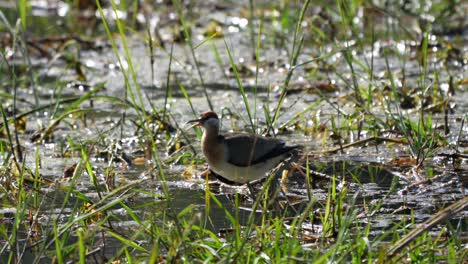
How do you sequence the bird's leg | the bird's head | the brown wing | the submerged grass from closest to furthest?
the submerged grass, the bird's leg, the brown wing, the bird's head

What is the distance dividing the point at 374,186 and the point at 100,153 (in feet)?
6.49

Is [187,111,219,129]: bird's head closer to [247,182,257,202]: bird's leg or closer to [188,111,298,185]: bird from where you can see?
[188,111,298,185]: bird

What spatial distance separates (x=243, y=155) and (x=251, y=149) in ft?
0.21

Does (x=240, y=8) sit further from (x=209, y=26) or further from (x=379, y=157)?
(x=379, y=157)

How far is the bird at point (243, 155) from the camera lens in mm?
6055

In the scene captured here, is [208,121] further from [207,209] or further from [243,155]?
[207,209]

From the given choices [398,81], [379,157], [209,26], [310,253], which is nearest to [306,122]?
[379,157]

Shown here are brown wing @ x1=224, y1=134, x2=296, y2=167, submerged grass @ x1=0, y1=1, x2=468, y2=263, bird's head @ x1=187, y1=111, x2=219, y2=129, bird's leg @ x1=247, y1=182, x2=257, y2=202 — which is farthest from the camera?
bird's head @ x1=187, y1=111, x2=219, y2=129

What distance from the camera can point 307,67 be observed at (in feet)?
30.3

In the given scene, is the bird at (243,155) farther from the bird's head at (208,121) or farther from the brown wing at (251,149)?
the bird's head at (208,121)

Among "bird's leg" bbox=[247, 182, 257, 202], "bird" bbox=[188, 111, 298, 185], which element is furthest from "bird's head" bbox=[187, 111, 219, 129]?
"bird's leg" bbox=[247, 182, 257, 202]

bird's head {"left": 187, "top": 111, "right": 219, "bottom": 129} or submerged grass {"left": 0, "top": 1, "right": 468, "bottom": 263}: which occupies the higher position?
bird's head {"left": 187, "top": 111, "right": 219, "bottom": 129}

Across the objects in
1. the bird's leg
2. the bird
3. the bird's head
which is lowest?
the bird's leg

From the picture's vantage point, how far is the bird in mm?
6055
